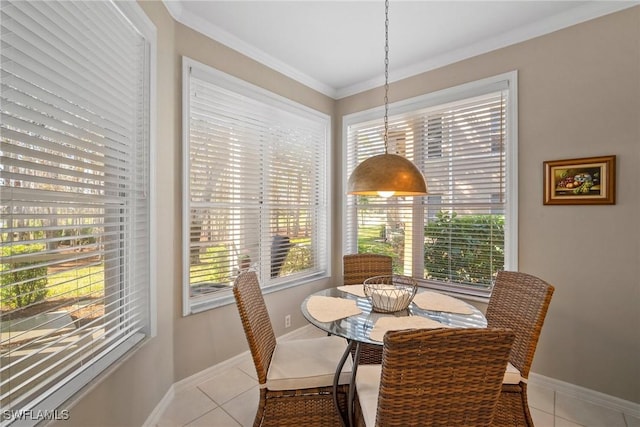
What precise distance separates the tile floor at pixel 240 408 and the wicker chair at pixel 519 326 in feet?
1.93

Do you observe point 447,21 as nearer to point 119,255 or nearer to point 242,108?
point 242,108

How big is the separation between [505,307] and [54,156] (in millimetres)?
2497

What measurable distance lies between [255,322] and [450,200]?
6.81 ft

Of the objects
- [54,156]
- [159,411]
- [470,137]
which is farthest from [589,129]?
[159,411]

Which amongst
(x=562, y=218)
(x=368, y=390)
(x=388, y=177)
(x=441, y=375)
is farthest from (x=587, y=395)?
(x=388, y=177)

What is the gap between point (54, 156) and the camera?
1231 mm

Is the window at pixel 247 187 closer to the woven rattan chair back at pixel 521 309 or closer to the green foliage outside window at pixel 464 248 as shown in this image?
the green foliage outside window at pixel 464 248

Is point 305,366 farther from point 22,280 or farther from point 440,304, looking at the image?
point 22,280

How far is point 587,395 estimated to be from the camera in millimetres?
2146

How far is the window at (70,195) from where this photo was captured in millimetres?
1054

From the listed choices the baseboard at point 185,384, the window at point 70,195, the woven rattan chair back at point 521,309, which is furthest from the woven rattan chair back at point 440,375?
the baseboard at point 185,384

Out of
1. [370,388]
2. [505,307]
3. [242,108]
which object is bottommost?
[370,388]

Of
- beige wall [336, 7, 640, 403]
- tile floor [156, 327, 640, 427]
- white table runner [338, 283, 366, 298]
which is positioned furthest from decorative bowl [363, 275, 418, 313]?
beige wall [336, 7, 640, 403]

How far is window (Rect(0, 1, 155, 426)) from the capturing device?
41.5 inches
